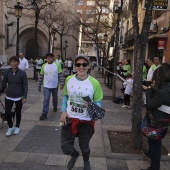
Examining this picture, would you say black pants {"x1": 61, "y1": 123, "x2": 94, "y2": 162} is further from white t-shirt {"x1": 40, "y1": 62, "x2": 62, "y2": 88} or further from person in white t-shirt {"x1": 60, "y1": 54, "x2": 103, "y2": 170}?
white t-shirt {"x1": 40, "y1": 62, "x2": 62, "y2": 88}

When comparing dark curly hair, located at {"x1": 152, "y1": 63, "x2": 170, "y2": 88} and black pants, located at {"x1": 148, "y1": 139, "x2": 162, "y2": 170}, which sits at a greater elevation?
dark curly hair, located at {"x1": 152, "y1": 63, "x2": 170, "y2": 88}

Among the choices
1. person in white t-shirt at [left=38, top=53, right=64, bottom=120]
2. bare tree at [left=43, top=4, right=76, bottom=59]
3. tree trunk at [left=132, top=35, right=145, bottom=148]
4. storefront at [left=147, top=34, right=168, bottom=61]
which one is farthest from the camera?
bare tree at [left=43, top=4, right=76, bottom=59]

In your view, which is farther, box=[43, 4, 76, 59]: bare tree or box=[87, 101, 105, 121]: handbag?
box=[43, 4, 76, 59]: bare tree

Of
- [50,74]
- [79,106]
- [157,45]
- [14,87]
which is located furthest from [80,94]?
[157,45]

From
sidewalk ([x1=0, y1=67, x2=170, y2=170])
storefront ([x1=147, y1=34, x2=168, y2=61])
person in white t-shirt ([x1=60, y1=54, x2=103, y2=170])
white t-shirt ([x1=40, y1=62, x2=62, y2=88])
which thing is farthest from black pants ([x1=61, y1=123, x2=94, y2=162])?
storefront ([x1=147, y1=34, x2=168, y2=61])

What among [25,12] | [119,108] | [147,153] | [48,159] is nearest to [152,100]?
[147,153]

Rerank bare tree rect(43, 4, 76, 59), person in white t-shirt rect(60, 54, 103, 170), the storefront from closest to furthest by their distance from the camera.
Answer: person in white t-shirt rect(60, 54, 103, 170)
the storefront
bare tree rect(43, 4, 76, 59)

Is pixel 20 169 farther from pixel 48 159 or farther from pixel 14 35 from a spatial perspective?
pixel 14 35

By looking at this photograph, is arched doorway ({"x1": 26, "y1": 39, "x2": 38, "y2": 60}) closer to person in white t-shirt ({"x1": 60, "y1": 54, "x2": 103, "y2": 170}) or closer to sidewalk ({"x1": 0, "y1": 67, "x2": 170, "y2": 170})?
sidewalk ({"x1": 0, "y1": 67, "x2": 170, "y2": 170})

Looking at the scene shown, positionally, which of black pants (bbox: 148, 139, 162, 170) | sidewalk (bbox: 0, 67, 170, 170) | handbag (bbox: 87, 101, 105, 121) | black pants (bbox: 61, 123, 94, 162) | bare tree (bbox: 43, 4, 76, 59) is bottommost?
sidewalk (bbox: 0, 67, 170, 170)

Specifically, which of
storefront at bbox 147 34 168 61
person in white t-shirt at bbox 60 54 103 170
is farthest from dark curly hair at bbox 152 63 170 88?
storefront at bbox 147 34 168 61

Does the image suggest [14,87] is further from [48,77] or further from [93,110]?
[93,110]

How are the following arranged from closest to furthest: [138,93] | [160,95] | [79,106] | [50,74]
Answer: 1. [160,95]
2. [79,106]
3. [138,93]
4. [50,74]

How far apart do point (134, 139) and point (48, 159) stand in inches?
69.4
